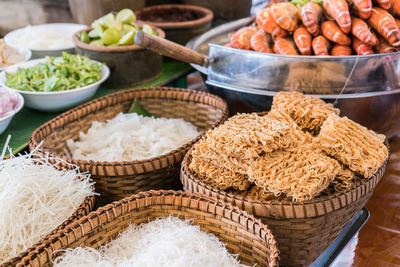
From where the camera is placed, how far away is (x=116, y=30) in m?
2.60

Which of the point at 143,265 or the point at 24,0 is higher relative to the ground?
the point at 24,0

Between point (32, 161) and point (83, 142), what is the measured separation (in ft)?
1.31

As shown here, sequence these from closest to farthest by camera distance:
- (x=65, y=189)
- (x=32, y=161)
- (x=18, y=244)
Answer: (x=18, y=244) → (x=65, y=189) → (x=32, y=161)

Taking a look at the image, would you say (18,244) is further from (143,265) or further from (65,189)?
(143,265)

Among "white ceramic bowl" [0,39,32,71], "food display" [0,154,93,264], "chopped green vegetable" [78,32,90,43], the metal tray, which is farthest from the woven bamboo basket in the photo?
"white ceramic bowl" [0,39,32,71]

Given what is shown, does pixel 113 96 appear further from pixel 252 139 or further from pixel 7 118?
pixel 252 139

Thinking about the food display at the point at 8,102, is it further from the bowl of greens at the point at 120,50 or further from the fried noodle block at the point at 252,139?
the fried noodle block at the point at 252,139

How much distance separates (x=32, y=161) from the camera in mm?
1568

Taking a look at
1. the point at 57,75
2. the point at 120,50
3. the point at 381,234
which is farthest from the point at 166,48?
the point at 381,234

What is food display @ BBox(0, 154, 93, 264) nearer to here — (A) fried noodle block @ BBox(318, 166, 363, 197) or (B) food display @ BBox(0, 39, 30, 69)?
(A) fried noodle block @ BBox(318, 166, 363, 197)

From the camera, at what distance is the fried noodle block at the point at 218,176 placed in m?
1.33

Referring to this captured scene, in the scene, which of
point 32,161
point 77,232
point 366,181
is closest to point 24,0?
point 32,161

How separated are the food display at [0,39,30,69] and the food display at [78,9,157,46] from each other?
49cm

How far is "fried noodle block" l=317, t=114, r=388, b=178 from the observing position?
133cm
